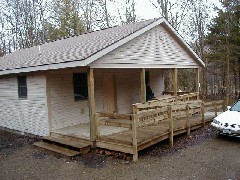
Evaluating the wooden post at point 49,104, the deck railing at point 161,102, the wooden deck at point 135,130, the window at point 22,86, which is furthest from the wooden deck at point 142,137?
the window at point 22,86

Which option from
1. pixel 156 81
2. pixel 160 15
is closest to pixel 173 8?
pixel 160 15

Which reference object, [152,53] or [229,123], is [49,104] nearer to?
[152,53]

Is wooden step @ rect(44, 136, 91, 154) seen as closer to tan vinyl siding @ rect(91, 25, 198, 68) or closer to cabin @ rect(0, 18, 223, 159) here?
cabin @ rect(0, 18, 223, 159)

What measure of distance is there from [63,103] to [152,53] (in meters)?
4.86

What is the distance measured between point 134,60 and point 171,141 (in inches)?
151

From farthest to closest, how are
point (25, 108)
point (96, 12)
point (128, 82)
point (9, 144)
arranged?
1. point (96, 12)
2. point (128, 82)
3. point (25, 108)
4. point (9, 144)

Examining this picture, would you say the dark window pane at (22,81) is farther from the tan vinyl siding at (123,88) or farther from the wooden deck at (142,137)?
the wooden deck at (142,137)

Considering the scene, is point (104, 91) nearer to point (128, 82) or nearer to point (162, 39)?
point (128, 82)

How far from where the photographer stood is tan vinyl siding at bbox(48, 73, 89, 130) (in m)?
11.4

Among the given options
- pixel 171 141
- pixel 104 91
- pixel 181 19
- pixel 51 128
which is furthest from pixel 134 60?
pixel 181 19

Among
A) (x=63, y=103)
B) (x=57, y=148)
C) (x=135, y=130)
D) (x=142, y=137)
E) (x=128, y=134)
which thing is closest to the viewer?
(x=135, y=130)

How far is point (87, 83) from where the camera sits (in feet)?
39.1

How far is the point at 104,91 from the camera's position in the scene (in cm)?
1366

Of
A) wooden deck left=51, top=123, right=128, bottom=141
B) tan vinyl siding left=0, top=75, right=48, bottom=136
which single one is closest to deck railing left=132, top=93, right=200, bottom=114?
wooden deck left=51, top=123, right=128, bottom=141
